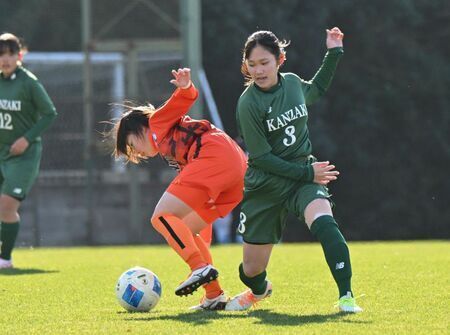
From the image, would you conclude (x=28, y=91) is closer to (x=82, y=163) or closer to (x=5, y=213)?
(x=5, y=213)

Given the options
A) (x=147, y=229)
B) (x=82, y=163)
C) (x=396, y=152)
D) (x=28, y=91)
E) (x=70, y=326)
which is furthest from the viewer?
(x=396, y=152)

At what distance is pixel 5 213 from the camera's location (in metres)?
9.95

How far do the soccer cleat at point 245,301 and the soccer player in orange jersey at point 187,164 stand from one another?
79 millimetres

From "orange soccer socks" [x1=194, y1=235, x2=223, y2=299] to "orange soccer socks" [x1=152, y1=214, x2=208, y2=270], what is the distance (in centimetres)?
18

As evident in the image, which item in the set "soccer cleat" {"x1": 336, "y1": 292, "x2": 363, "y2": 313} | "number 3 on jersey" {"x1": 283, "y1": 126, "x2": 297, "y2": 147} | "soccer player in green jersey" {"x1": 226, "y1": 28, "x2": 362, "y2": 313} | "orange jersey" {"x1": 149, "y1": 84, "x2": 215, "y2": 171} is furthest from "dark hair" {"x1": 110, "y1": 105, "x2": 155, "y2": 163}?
"soccer cleat" {"x1": 336, "y1": 292, "x2": 363, "y2": 313}

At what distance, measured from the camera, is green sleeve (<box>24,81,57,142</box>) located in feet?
32.2

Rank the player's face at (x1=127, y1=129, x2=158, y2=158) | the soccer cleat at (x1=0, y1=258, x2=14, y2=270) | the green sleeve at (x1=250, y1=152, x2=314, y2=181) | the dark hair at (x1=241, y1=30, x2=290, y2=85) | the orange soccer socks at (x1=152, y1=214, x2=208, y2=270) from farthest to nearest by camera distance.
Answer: the soccer cleat at (x1=0, y1=258, x2=14, y2=270), the player's face at (x1=127, y1=129, x2=158, y2=158), the orange soccer socks at (x1=152, y1=214, x2=208, y2=270), the dark hair at (x1=241, y1=30, x2=290, y2=85), the green sleeve at (x1=250, y1=152, x2=314, y2=181)

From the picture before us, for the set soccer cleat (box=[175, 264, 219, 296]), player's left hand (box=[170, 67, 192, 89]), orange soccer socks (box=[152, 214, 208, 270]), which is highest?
A: player's left hand (box=[170, 67, 192, 89])

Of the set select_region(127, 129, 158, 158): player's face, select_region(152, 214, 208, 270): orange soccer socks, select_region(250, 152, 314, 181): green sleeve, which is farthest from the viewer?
select_region(127, 129, 158, 158): player's face

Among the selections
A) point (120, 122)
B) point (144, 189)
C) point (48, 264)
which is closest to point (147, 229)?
point (144, 189)

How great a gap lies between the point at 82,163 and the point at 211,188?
12338mm

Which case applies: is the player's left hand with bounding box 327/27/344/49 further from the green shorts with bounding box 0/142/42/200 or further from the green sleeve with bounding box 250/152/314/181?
the green shorts with bounding box 0/142/42/200

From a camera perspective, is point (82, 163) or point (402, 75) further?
point (402, 75)

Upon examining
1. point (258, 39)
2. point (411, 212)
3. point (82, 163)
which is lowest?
point (411, 212)
